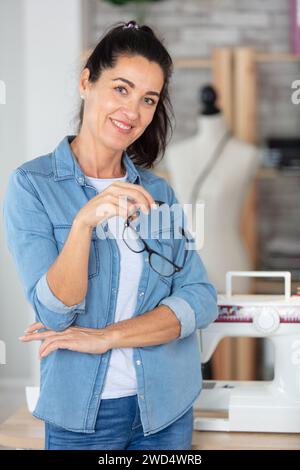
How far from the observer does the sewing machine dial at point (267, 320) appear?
0.89 m

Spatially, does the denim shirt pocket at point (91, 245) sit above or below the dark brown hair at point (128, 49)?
below

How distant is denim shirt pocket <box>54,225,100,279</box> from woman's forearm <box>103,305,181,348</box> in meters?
0.06

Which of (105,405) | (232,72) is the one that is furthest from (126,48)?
(232,72)

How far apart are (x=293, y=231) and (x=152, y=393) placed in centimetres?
148

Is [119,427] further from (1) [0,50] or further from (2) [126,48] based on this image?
(1) [0,50]

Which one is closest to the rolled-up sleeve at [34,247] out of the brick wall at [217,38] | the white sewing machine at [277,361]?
the white sewing machine at [277,361]

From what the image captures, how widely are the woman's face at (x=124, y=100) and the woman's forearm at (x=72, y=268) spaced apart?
126 millimetres

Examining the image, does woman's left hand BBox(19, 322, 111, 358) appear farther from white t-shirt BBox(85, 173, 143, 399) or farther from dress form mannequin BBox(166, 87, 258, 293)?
dress form mannequin BBox(166, 87, 258, 293)

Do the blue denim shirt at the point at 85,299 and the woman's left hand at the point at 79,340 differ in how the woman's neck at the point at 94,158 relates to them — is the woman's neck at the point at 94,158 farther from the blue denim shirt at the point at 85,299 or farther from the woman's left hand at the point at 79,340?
the woman's left hand at the point at 79,340

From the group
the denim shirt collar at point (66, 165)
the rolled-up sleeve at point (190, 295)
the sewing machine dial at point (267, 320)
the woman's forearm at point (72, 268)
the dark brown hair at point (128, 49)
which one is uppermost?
the dark brown hair at point (128, 49)

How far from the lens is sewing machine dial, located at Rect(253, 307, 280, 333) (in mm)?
890

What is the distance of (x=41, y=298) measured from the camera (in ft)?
2.23

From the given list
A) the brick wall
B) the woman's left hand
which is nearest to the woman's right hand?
the woman's left hand

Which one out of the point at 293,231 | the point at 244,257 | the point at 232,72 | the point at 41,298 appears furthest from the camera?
the point at 293,231
